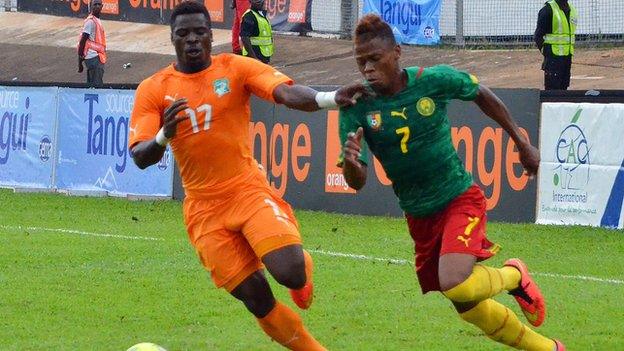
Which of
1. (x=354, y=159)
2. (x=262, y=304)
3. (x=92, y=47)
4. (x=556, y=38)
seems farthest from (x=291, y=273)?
(x=92, y=47)

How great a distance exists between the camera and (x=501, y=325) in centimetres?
793

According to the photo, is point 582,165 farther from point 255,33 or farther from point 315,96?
point 255,33

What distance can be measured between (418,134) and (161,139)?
144cm

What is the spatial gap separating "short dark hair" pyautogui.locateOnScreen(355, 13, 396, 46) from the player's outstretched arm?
0.27 meters

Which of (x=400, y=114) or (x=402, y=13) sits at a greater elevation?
(x=400, y=114)

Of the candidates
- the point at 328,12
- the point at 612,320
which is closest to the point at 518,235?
the point at 612,320

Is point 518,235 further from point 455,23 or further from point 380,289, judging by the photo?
point 455,23

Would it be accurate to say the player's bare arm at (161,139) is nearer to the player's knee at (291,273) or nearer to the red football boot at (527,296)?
the player's knee at (291,273)

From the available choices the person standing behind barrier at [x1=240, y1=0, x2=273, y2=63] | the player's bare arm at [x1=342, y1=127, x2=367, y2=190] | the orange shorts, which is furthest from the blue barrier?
the player's bare arm at [x1=342, y1=127, x2=367, y2=190]

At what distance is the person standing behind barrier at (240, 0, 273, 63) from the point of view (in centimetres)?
2275

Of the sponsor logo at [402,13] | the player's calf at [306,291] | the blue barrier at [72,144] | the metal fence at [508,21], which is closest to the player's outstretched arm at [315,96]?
the player's calf at [306,291]

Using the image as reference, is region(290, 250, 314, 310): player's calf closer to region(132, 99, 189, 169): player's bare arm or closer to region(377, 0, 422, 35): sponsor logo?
region(132, 99, 189, 169): player's bare arm

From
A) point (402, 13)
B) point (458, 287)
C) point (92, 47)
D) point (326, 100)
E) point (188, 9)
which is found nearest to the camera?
point (458, 287)

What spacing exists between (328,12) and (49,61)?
28.3 feet
